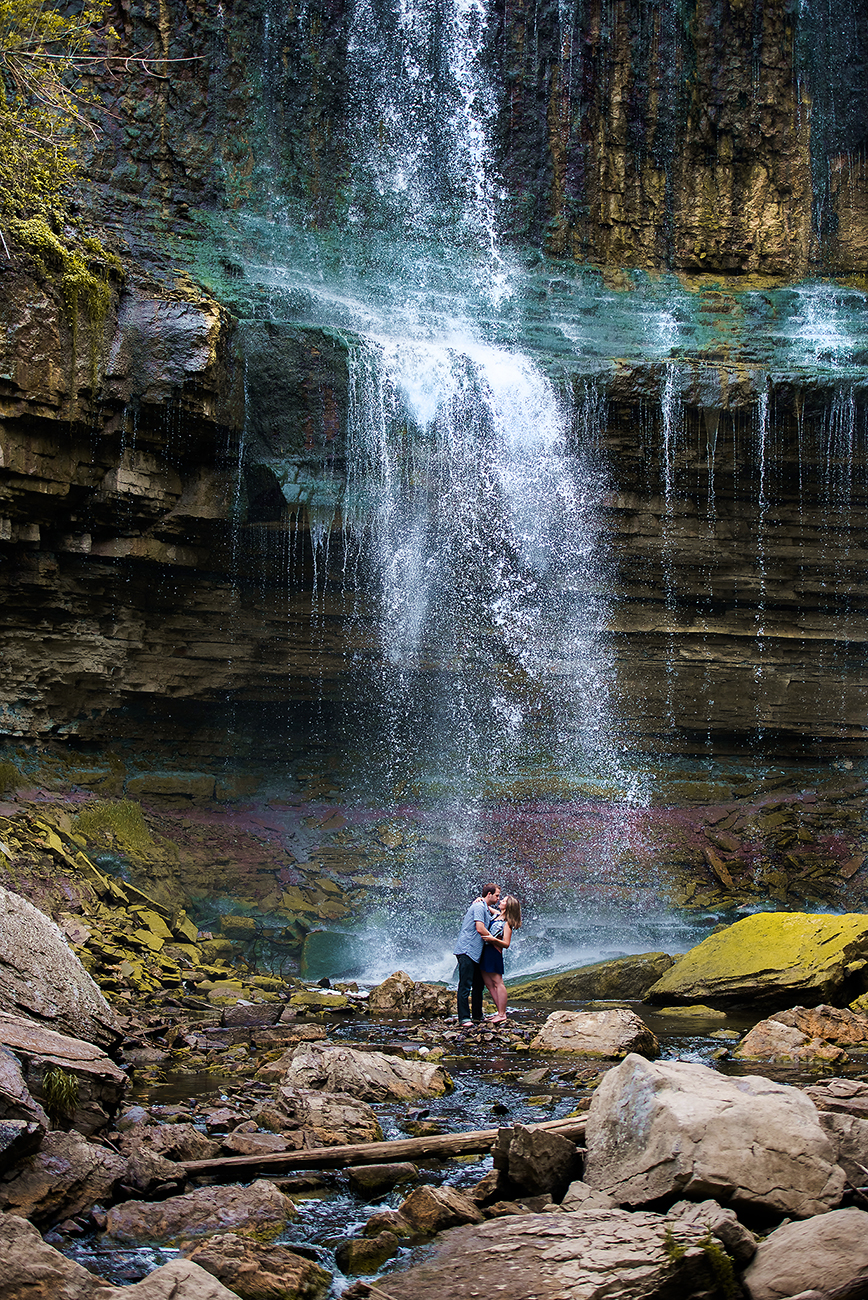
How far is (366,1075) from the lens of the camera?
599cm

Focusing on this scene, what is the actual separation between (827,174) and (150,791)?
18507mm

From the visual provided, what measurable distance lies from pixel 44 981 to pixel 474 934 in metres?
4.40

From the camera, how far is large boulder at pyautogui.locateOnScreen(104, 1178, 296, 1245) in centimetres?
368

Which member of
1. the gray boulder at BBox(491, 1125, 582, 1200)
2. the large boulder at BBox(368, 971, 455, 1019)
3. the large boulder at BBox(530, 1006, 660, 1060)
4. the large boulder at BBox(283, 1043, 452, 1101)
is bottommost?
the large boulder at BBox(368, 971, 455, 1019)

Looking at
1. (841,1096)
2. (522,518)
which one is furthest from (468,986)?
(522,518)

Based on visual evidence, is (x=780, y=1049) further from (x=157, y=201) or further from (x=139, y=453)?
(x=157, y=201)

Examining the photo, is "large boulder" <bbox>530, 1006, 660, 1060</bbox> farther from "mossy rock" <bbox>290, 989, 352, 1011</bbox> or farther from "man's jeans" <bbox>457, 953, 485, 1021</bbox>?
"mossy rock" <bbox>290, 989, 352, 1011</bbox>

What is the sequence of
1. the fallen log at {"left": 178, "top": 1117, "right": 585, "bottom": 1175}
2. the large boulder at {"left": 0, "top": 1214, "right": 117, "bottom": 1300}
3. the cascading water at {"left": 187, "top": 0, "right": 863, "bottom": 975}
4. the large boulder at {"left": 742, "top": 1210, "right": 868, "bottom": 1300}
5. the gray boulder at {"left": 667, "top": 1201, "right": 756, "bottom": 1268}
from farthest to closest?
the cascading water at {"left": 187, "top": 0, "right": 863, "bottom": 975}
the fallen log at {"left": 178, "top": 1117, "right": 585, "bottom": 1175}
the gray boulder at {"left": 667, "top": 1201, "right": 756, "bottom": 1268}
the large boulder at {"left": 742, "top": 1210, "right": 868, "bottom": 1300}
the large boulder at {"left": 0, "top": 1214, "right": 117, "bottom": 1300}

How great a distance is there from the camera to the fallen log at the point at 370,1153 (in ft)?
14.1

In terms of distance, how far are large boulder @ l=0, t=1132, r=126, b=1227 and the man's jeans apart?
5019mm

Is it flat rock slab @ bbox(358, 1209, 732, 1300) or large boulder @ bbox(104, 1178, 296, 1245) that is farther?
large boulder @ bbox(104, 1178, 296, 1245)

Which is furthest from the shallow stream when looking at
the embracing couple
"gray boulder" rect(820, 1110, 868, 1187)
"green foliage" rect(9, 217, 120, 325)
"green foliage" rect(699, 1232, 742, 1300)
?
"green foliage" rect(9, 217, 120, 325)

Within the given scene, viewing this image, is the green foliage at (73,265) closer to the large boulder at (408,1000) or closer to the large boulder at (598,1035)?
the large boulder at (408,1000)

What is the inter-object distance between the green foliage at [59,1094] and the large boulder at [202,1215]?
28.1 inches
